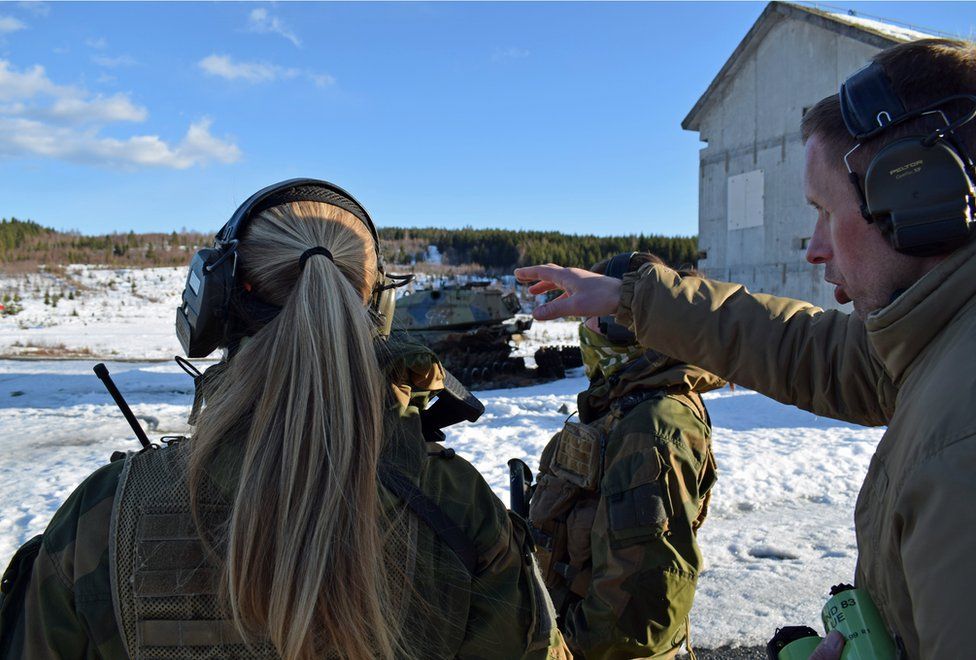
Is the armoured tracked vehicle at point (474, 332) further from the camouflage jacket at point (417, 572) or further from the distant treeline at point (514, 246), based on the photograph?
the distant treeline at point (514, 246)

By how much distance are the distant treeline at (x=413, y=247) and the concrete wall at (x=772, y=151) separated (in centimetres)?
2261

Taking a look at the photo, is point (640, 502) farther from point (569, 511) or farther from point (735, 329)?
point (735, 329)

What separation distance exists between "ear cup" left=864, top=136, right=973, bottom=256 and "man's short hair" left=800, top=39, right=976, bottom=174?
5 cm

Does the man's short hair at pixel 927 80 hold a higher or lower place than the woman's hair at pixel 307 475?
higher

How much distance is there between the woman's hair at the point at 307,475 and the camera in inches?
54.1

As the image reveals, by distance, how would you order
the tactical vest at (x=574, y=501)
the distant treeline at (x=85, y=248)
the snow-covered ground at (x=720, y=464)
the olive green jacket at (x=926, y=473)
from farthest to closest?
the distant treeline at (x=85, y=248), the snow-covered ground at (x=720, y=464), the tactical vest at (x=574, y=501), the olive green jacket at (x=926, y=473)

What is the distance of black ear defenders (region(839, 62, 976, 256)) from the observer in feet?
4.38

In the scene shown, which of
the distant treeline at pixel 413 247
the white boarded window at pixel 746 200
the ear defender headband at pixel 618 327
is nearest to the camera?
the ear defender headband at pixel 618 327

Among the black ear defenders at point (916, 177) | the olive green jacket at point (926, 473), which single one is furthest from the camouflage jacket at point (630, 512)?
the black ear defenders at point (916, 177)

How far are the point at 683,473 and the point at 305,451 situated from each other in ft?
5.84

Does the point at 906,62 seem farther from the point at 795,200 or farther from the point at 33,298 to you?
the point at 33,298

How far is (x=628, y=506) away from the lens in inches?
109

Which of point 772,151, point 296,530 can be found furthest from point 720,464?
point 772,151

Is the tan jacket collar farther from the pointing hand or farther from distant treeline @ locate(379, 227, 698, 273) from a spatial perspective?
distant treeline @ locate(379, 227, 698, 273)
